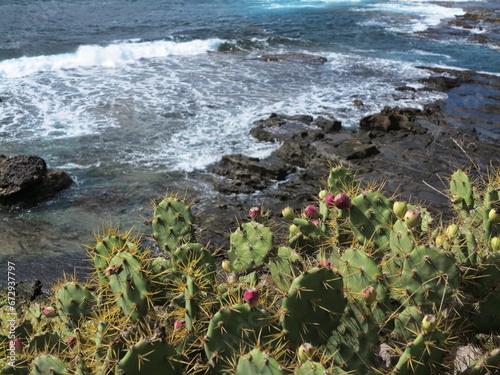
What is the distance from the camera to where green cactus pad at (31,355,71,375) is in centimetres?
288

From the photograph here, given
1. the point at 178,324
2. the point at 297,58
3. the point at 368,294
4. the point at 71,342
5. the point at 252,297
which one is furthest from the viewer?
the point at 297,58

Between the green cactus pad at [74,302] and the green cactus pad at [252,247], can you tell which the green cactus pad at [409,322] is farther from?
the green cactus pad at [74,302]

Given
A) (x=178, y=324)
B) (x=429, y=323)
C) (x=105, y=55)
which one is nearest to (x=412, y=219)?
(x=429, y=323)

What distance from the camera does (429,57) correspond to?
23.6 m

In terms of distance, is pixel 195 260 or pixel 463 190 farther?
pixel 463 190

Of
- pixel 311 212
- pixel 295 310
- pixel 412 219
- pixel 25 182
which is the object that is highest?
pixel 412 219

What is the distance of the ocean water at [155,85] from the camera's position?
10.7 metres

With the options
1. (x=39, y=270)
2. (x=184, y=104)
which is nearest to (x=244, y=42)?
(x=184, y=104)

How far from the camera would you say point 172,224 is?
4.19 meters

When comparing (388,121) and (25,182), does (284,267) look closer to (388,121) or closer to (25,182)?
(25,182)

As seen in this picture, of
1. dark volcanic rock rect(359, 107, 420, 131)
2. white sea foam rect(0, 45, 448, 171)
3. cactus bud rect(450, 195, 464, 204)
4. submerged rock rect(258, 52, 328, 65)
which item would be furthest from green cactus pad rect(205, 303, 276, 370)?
submerged rock rect(258, 52, 328, 65)

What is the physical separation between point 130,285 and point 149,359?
57 cm

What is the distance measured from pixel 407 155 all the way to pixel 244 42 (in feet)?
51.2

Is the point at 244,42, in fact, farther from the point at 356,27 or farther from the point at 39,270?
the point at 39,270
